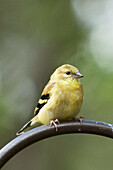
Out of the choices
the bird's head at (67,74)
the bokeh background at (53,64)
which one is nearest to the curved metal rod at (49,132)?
the bird's head at (67,74)

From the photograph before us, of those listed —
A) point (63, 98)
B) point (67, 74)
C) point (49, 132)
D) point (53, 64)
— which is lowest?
point (49, 132)

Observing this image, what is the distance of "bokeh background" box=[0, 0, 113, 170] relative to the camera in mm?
7596

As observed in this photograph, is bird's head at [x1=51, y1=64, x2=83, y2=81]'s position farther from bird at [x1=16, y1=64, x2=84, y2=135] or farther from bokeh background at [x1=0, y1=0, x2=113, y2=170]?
bokeh background at [x1=0, y1=0, x2=113, y2=170]

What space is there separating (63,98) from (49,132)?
109 cm

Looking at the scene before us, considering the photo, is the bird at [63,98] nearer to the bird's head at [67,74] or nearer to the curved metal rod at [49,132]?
the bird's head at [67,74]

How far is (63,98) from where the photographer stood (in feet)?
12.4

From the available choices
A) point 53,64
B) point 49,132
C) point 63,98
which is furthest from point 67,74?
point 53,64

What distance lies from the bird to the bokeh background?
318 centimetres

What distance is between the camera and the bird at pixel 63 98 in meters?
3.75

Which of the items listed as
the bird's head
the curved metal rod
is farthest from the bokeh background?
the curved metal rod

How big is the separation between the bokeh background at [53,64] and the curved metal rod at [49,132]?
433cm

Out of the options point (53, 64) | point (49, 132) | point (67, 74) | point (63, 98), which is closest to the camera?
point (49, 132)

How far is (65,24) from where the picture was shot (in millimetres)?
8672

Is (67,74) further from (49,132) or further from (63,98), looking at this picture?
(49,132)
